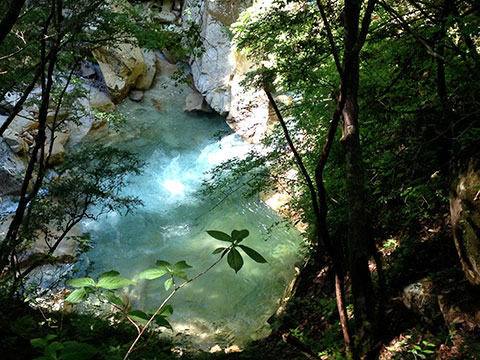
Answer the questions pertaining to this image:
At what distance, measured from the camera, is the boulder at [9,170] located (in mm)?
10081

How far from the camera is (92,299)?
7.66 meters

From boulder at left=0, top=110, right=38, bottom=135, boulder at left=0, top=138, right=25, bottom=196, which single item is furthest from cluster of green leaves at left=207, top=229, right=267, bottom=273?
boulder at left=0, top=110, right=38, bottom=135

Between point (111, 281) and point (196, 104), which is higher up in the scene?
point (196, 104)

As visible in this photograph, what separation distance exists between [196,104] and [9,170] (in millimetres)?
7882

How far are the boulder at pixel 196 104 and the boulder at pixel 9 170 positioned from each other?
720cm

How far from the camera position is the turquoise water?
7.37 m

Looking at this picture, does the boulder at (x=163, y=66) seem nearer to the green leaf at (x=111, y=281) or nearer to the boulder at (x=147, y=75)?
the boulder at (x=147, y=75)

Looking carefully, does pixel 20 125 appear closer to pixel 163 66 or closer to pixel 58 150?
pixel 58 150

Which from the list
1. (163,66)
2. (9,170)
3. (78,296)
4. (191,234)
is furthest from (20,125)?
(78,296)

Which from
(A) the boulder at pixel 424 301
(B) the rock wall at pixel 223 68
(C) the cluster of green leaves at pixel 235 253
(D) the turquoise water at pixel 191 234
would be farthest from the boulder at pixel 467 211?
(B) the rock wall at pixel 223 68

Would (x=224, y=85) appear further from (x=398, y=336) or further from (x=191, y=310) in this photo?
(x=398, y=336)

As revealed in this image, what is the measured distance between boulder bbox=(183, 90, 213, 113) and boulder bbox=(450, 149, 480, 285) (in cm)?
1311

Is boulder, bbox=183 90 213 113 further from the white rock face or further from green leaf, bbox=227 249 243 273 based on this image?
green leaf, bbox=227 249 243 273

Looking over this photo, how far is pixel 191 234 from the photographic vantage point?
32.6 ft
